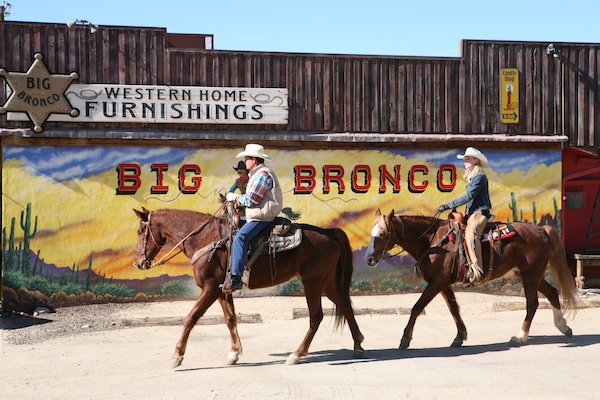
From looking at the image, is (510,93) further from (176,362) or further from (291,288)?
(176,362)

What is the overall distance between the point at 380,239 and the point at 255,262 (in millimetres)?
1691

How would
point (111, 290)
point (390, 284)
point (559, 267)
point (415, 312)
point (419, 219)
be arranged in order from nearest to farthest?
1. point (415, 312)
2. point (419, 219)
3. point (559, 267)
4. point (111, 290)
5. point (390, 284)

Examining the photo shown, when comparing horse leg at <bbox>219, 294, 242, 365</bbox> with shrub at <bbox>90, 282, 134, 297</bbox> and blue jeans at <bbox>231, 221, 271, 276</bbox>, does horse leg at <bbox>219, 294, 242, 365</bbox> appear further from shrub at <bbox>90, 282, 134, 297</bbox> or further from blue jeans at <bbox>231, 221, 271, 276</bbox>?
shrub at <bbox>90, 282, 134, 297</bbox>

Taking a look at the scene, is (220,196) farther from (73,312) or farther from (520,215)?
(520,215)

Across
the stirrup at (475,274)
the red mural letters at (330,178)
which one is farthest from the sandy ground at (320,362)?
the red mural letters at (330,178)

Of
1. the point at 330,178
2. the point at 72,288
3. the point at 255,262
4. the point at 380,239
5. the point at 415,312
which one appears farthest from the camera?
the point at 330,178

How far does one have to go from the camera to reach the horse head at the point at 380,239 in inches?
418

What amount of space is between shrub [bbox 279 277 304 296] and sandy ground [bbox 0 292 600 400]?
114 cm

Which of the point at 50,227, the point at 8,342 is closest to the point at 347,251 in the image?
the point at 8,342

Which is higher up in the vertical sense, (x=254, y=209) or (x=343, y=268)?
(x=254, y=209)

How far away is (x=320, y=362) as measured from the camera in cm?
1007

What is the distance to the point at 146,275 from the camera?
51.8 feet

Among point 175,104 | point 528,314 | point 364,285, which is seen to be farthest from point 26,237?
point 528,314

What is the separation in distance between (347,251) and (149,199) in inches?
248
